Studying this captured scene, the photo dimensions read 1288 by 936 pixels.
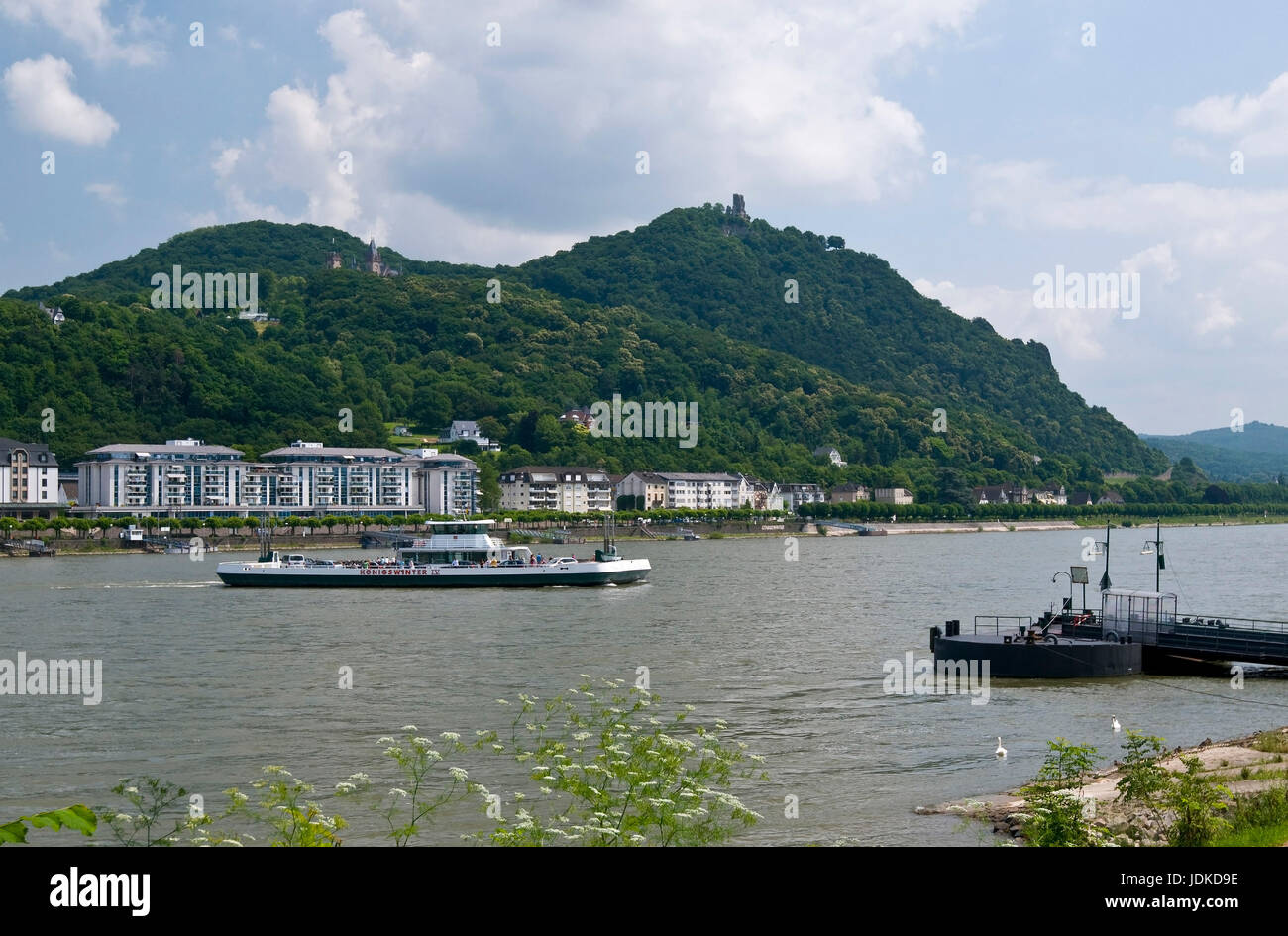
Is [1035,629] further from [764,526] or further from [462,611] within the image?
[764,526]

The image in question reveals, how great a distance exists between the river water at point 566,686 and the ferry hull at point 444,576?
2.05 m

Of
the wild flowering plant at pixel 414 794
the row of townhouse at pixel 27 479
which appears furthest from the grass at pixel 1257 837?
the row of townhouse at pixel 27 479

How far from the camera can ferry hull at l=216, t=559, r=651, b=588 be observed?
74438 mm

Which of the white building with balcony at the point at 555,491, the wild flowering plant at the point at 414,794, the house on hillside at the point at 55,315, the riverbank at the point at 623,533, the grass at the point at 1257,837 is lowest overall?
the riverbank at the point at 623,533

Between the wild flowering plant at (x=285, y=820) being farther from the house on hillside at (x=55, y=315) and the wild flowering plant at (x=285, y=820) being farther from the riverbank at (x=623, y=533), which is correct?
the house on hillside at (x=55, y=315)

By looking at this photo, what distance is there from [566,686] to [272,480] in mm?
137877

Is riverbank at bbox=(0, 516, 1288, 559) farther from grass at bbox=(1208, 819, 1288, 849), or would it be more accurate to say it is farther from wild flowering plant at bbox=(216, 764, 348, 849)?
grass at bbox=(1208, 819, 1288, 849)

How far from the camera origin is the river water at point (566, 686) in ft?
74.3

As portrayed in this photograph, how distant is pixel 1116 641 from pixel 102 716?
29733 mm

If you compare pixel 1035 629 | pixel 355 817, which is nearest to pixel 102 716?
pixel 355 817

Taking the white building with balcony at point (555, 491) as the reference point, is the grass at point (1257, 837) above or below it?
below

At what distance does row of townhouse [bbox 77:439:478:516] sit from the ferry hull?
259 ft

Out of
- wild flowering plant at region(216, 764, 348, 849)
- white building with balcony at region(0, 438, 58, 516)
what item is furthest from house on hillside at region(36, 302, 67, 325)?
wild flowering plant at region(216, 764, 348, 849)
